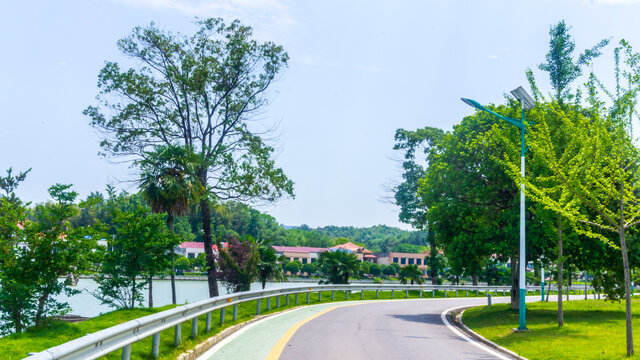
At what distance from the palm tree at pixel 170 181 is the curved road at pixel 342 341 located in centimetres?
1138

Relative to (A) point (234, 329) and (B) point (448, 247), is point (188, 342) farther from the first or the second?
(B) point (448, 247)

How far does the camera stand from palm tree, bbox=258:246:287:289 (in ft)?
125

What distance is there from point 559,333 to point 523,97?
24.2 feet

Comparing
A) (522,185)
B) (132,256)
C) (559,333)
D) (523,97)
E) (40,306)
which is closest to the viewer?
(40,306)

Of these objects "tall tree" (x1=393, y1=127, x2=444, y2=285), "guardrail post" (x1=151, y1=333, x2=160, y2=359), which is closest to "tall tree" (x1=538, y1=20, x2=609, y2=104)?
"tall tree" (x1=393, y1=127, x2=444, y2=285)

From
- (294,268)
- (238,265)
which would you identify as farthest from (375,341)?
(294,268)

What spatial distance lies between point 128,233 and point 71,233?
3791 millimetres

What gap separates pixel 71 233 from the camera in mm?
15047

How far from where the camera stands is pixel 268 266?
38.2 metres

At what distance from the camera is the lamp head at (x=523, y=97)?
17.6 metres

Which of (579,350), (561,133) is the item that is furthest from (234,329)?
(561,133)

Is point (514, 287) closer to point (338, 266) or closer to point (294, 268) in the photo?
point (338, 266)

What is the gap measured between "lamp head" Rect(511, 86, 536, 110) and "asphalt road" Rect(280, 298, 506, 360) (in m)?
7.77


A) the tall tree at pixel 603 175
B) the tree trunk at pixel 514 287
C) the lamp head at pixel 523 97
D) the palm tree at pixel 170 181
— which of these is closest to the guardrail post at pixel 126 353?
the tall tree at pixel 603 175
